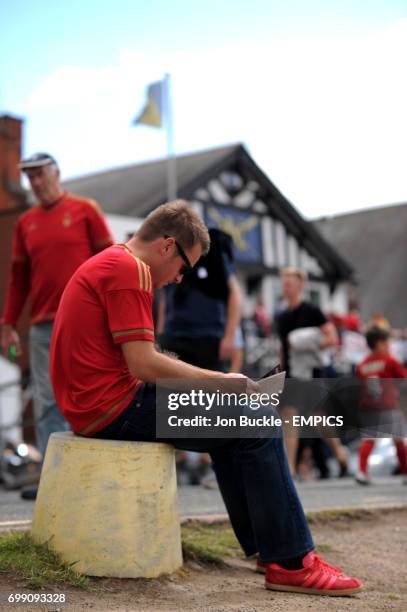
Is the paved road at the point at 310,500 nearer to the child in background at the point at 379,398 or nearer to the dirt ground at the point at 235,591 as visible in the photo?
the child in background at the point at 379,398

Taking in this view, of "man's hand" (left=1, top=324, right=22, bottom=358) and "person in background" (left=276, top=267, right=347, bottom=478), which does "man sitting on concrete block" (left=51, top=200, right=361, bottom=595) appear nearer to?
"man's hand" (left=1, top=324, right=22, bottom=358)

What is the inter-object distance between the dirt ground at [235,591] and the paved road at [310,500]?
931mm

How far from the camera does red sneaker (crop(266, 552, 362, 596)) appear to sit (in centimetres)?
374

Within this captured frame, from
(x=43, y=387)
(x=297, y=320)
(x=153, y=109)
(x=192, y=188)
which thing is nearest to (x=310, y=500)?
(x=43, y=387)

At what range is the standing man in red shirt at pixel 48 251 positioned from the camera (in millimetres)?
5895

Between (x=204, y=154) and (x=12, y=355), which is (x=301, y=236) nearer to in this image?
(x=204, y=154)

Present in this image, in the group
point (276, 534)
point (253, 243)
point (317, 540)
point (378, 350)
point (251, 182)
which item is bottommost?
point (317, 540)

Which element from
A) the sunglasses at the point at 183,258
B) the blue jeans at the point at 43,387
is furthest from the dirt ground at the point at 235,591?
the blue jeans at the point at 43,387

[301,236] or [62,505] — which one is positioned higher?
[301,236]

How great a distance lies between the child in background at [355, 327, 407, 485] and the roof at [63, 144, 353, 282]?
16948mm

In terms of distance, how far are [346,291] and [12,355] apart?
31254 mm

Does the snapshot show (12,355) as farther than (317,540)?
Yes

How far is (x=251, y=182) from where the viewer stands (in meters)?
31.1

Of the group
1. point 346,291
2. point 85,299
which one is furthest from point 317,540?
point 346,291
